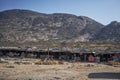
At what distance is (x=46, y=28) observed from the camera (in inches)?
6944

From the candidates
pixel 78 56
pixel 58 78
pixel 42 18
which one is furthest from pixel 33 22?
pixel 58 78

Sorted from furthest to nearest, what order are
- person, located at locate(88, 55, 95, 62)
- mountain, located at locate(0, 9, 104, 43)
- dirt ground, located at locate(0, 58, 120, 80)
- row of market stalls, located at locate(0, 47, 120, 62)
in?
1. mountain, located at locate(0, 9, 104, 43)
2. row of market stalls, located at locate(0, 47, 120, 62)
3. person, located at locate(88, 55, 95, 62)
4. dirt ground, located at locate(0, 58, 120, 80)

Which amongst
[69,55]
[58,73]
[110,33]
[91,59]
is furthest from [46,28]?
[58,73]

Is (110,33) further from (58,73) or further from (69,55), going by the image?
(58,73)

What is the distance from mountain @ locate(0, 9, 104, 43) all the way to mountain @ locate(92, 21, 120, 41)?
587cm

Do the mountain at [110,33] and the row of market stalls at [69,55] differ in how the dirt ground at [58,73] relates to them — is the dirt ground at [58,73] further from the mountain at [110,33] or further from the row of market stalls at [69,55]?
the mountain at [110,33]

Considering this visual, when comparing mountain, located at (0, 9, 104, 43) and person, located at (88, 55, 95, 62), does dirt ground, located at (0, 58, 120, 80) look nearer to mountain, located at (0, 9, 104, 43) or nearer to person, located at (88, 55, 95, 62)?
person, located at (88, 55, 95, 62)

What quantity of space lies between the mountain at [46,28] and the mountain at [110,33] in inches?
231

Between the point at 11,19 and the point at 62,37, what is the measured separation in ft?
169

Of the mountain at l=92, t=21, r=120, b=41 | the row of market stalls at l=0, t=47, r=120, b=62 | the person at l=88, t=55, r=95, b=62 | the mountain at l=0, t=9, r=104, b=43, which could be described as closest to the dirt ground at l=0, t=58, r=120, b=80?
the person at l=88, t=55, r=95, b=62

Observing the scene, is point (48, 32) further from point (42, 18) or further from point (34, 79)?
point (34, 79)

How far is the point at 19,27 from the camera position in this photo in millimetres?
170625

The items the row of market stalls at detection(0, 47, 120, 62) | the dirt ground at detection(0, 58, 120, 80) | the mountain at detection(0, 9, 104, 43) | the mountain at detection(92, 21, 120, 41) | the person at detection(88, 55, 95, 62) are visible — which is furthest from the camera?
the mountain at detection(92, 21, 120, 41)

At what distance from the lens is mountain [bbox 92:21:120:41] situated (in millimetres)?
154875
